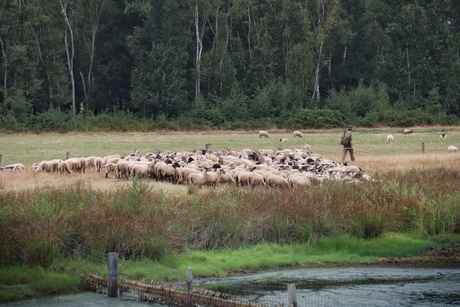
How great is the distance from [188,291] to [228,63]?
7791 centimetres

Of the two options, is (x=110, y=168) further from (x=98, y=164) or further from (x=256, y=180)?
(x=256, y=180)

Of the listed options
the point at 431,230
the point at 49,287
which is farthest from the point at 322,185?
the point at 49,287

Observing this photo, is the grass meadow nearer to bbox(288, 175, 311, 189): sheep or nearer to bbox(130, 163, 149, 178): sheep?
bbox(288, 175, 311, 189): sheep

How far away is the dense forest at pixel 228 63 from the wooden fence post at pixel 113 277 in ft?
197

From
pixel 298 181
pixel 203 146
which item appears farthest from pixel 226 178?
pixel 203 146

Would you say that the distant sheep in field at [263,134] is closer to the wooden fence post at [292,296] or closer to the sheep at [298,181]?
the sheep at [298,181]

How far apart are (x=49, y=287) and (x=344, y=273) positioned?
7.35m

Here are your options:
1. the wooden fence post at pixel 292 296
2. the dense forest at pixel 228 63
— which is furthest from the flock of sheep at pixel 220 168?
the dense forest at pixel 228 63

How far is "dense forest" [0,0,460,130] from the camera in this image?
8600cm

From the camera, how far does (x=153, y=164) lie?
117ft

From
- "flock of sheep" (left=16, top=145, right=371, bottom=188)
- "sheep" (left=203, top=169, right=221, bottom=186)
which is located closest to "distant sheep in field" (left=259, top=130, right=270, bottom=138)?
"flock of sheep" (left=16, top=145, right=371, bottom=188)

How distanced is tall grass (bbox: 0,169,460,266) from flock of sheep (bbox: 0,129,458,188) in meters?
3.46

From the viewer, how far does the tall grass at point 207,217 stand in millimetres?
21531

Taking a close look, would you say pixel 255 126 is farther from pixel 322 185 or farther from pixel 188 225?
pixel 188 225
